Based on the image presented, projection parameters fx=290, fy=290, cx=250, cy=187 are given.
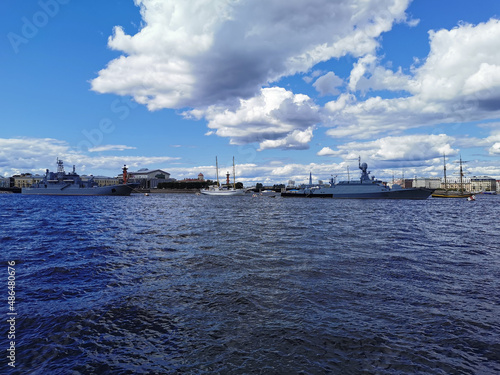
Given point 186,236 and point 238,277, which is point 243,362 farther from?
point 186,236

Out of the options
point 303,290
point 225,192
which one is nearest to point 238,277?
point 303,290

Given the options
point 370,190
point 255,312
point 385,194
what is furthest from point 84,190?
point 255,312

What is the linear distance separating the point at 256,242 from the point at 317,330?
11.6 metres

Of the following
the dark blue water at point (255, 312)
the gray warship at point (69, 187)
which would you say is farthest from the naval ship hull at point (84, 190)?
the dark blue water at point (255, 312)

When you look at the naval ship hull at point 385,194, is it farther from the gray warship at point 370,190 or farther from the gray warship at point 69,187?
the gray warship at point 69,187

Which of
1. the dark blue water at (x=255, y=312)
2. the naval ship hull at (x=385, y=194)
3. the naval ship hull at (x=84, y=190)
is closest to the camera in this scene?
the dark blue water at (x=255, y=312)

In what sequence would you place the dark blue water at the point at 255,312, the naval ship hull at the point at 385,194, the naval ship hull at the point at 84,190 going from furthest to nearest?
1. the naval ship hull at the point at 84,190
2. the naval ship hull at the point at 385,194
3. the dark blue water at the point at 255,312

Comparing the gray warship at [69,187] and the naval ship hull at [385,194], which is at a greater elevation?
the gray warship at [69,187]

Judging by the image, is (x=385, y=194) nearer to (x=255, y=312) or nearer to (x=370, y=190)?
(x=370, y=190)

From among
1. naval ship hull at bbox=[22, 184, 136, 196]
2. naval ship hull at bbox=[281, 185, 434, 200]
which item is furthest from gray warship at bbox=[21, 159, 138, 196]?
naval ship hull at bbox=[281, 185, 434, 200]

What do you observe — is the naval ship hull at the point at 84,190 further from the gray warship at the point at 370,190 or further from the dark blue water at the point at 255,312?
the dark blue water at the point at 255,312

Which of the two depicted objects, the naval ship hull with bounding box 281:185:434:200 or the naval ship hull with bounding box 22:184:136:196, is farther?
the naval ship hull with bounding box 22:184:136:196

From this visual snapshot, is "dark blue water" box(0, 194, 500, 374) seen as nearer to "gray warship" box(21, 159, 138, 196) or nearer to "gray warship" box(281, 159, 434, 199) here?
"gray warship" box(281, 159, 434, 199)

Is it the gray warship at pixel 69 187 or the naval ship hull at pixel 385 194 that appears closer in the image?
the naval ship hull at pixel 385 194
